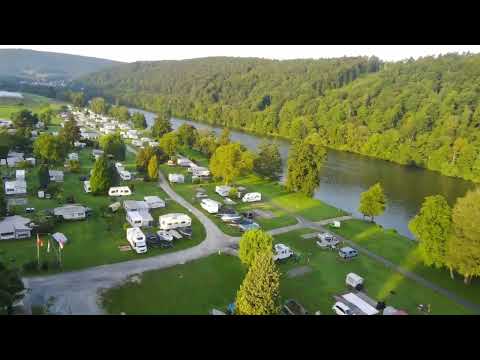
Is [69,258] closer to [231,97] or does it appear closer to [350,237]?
[350,237]

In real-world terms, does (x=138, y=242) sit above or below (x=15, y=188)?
above

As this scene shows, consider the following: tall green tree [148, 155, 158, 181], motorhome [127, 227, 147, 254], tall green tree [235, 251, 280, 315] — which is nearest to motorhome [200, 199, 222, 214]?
motorhome [127, 227, 147, 254]

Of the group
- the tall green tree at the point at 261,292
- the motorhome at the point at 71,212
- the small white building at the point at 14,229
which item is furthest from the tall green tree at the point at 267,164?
the tall green tree at the point at 261,292

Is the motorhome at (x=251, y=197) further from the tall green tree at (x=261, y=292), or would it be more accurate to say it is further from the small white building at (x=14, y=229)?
the tall green tree at (x=261, y=292)

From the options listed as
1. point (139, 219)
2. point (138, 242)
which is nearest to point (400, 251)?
point (138, 242)

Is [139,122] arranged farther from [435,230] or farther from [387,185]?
[435,230]
